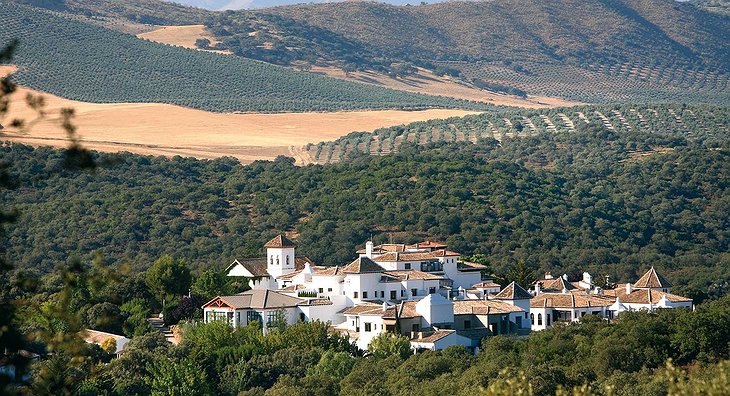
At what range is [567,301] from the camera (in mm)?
66625

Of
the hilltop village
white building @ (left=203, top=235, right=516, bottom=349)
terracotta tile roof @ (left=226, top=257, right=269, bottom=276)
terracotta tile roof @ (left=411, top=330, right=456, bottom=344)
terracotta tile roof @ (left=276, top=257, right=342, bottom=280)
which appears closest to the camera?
terracotta tile roof @ (left=411, top=330, right=456, bottom=344)

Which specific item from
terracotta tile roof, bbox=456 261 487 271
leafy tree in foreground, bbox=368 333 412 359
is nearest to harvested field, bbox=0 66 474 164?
terracotta tile roof, bbox=456 261 487 271

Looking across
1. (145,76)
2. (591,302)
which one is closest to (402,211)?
(591,302)

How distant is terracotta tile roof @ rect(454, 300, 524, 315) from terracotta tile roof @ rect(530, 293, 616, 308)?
2.16 m

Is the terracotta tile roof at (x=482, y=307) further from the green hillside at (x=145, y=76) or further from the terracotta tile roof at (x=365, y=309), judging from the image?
the green hillside at (x=145, y=76)

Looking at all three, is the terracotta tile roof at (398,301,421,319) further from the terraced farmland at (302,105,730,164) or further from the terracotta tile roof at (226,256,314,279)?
the terraced farmland at (302,105,730,164)

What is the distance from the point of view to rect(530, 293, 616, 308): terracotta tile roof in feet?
218

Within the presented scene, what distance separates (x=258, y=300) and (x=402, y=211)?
33.3 metres

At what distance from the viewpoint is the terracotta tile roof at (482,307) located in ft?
205

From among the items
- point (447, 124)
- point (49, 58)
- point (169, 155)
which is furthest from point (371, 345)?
point (49, 58)

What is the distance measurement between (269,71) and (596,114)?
55.9 metres

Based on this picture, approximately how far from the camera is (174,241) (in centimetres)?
9138

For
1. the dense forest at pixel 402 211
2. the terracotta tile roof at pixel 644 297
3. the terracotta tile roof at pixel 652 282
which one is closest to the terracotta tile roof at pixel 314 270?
the dense forest at pixel 402 211

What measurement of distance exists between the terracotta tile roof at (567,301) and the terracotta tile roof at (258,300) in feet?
33.9
